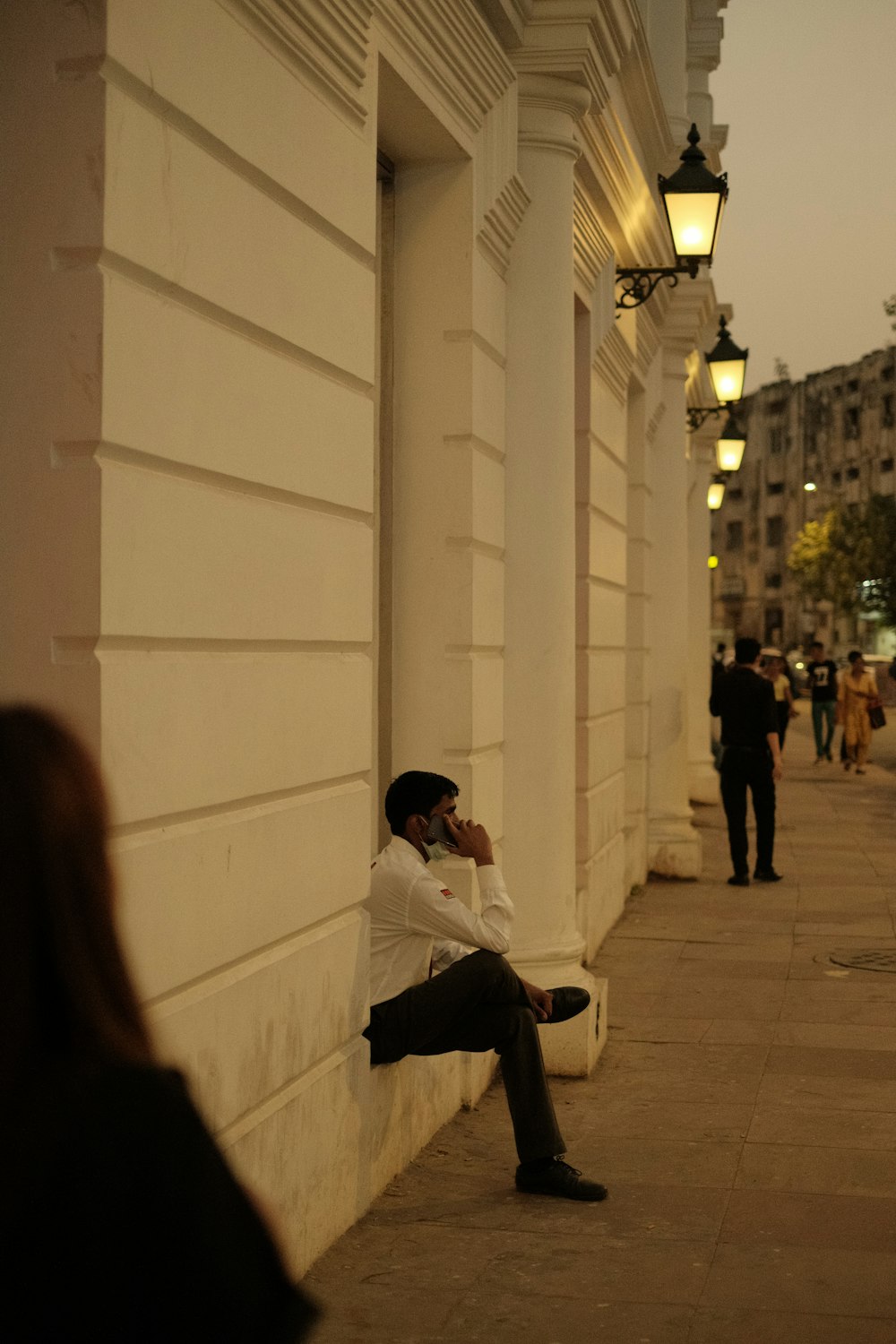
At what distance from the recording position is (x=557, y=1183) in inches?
220

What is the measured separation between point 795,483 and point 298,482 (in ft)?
305

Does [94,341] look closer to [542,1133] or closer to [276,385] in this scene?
[276,385]

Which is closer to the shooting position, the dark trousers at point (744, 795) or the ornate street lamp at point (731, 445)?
the dark trousers at point (744, 795)

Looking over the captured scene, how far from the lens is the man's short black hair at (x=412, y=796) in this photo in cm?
580

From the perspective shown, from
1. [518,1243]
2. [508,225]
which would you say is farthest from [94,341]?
[508,225]

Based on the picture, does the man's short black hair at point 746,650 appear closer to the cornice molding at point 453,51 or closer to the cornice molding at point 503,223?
the cornice molding at point 503,223

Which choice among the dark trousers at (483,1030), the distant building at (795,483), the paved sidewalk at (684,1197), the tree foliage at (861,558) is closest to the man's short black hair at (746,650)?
the paved sidewalk at (684,1197)

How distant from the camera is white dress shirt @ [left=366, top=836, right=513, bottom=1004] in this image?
18.4ft

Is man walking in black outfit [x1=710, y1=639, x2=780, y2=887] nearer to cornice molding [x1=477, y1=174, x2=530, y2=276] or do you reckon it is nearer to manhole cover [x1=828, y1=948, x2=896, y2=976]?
manhole cover [x1=828, y1=948, x2=896, y2=976]

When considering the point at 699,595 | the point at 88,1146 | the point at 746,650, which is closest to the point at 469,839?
the point at 88,1146

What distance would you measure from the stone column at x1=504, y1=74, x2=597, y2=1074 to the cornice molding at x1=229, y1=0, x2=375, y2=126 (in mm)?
2263

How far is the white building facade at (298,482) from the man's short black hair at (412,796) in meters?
0.26

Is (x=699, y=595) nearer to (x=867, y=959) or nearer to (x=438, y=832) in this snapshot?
(x=867, y=959)

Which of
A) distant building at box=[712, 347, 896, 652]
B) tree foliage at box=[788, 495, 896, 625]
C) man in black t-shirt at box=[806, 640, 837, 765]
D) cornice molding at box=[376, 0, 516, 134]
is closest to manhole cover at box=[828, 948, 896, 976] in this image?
cornice molding at box=[376, 0, 516, 134]
